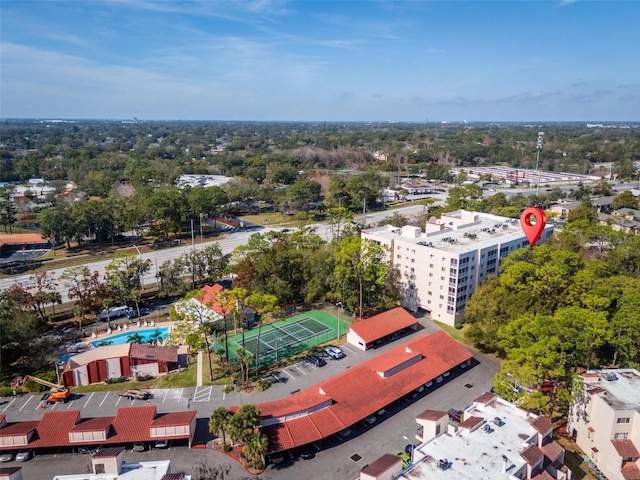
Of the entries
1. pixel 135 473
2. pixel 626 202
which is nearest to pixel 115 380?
pixel 135 473

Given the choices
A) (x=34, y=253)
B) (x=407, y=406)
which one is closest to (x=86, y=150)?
(x=34, y=253)

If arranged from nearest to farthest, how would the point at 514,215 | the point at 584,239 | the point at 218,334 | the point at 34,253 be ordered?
the point at 218,334 → the point at 584,239 → the point at 34,253 → the point at 514,215

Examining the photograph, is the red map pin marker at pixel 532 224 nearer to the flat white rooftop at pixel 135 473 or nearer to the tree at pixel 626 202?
the flat white rooftop at pixel 135 473

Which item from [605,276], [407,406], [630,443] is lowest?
[407,406]

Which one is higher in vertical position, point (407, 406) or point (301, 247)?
point (301, 247)

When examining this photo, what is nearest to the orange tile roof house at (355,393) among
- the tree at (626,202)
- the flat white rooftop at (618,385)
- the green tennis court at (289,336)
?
the green tennis court at (289,336)

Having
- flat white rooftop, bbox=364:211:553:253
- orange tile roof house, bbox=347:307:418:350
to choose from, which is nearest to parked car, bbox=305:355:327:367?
orange tile roof house, bbox=347:307:418:350

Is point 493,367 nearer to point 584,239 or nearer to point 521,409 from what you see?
point 521,409
